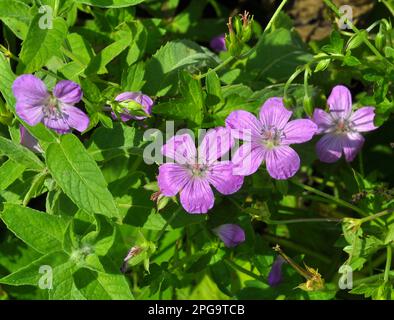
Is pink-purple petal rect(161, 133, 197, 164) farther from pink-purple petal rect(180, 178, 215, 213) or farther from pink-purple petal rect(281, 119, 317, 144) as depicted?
pink-purple petal rect(281, 119, 317, 144)

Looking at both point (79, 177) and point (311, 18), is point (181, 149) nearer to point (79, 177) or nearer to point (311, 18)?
point (79, 177)

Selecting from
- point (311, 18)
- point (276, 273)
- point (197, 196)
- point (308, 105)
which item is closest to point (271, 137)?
point (308, 105)

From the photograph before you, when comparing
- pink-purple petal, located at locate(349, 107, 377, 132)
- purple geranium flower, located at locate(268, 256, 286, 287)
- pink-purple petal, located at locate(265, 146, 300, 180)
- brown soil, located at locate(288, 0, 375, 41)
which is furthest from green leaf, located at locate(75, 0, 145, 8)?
brown soil, located at locate(288, 0, 375, 41)

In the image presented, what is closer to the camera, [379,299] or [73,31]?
[379,299]

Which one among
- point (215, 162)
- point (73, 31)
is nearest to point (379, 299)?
point (215, 162)

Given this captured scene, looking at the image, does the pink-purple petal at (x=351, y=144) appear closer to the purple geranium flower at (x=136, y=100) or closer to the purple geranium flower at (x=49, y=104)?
the purple geranium flower at (x=136, y=100)

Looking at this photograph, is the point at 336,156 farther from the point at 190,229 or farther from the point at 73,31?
the point at 73,31
